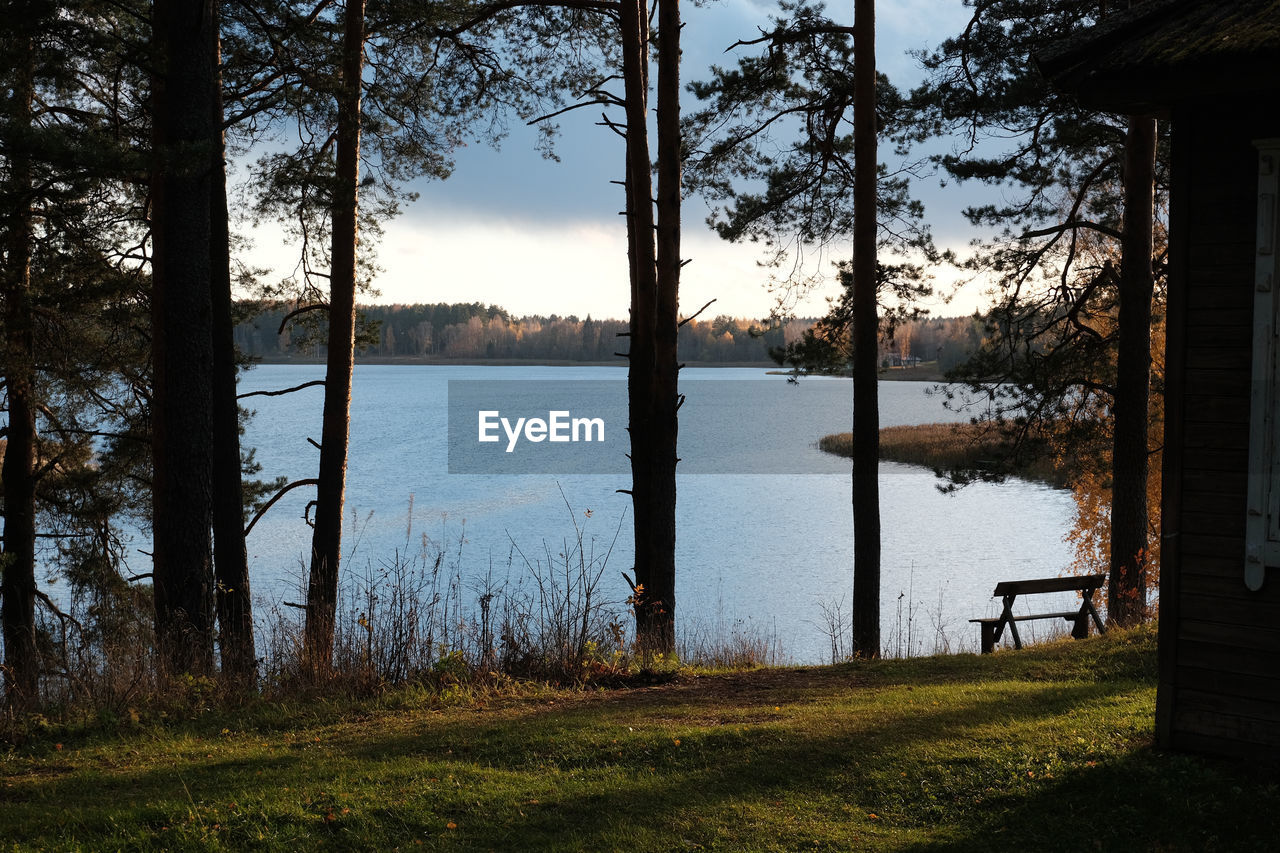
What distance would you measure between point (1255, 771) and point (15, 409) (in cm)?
1327

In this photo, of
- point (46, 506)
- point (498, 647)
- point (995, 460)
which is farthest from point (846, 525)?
point (498, 647)

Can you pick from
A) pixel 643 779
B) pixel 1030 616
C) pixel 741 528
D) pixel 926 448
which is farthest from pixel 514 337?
pixel 643 779

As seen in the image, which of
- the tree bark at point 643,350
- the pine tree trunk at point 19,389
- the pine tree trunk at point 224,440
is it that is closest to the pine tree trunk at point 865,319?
the tree bark at point 643,350

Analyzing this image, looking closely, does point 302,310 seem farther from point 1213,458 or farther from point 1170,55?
point 1213,458

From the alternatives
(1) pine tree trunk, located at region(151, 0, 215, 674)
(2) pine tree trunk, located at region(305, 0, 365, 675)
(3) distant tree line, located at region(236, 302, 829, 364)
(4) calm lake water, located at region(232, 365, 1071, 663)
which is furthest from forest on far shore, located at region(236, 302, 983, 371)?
(1) pine tree trunk, located at region(151, 0, 215, 674)

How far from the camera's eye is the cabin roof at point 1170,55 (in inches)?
168

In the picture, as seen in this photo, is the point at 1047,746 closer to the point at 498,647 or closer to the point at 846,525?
the point at 498,647

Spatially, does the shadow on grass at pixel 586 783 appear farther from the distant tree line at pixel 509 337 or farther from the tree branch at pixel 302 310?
the distant tree line at pixel 509 337

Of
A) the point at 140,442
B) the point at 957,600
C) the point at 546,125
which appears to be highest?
the point at 546,125

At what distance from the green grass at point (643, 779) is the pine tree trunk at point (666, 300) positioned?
4591 mm

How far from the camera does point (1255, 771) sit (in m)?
4.44

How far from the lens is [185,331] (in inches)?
309

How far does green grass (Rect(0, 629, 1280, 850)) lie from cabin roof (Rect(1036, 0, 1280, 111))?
Answer: 9.98 feet

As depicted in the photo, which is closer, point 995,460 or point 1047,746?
point 1047,746
